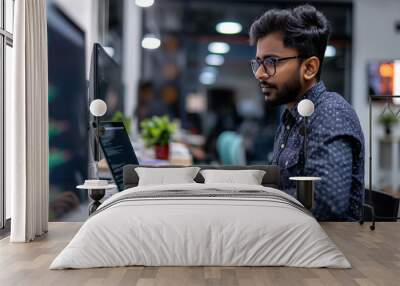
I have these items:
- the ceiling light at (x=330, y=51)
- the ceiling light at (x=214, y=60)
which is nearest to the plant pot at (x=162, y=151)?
the ceiling light at (x=214, y=60)

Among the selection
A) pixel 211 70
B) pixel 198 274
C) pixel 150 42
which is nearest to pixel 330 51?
pixel 211 70

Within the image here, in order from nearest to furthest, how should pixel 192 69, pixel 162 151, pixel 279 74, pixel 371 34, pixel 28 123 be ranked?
pixel 28 123, pixel 279 74, pixel 162 151, pixel 371 34, pixel 192 69

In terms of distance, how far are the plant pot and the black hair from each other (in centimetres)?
143

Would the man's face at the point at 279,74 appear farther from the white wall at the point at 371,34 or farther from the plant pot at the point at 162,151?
the white wall at the point at 371,34

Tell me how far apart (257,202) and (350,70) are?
3185mm

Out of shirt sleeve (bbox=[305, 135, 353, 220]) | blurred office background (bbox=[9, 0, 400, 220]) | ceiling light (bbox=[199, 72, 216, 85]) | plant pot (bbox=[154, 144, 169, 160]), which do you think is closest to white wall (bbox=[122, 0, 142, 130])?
blurred office background (bbox=[9, 0, 400, 220])

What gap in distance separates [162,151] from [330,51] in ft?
6.48

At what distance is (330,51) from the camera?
5.68 meters

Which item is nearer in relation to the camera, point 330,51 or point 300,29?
point 300,29

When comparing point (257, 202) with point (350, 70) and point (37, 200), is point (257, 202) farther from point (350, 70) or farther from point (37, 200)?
point (350, 70)

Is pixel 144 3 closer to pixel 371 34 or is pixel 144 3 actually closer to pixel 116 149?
pixel 116 149

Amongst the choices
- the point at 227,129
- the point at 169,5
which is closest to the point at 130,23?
the point at 169,5

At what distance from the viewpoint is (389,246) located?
13.1ft

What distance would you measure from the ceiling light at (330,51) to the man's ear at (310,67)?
353 mm
